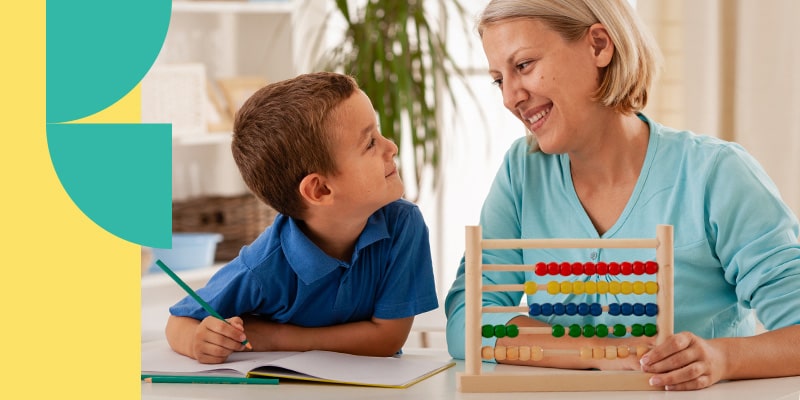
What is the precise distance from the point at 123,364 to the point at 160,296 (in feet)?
7.27

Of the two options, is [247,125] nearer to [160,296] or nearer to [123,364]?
[123,364]

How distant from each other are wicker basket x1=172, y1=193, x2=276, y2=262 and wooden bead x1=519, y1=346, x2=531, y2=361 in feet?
8.34

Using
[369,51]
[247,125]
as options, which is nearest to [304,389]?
[247,125]

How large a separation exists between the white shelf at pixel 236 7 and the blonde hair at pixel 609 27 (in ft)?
7.78

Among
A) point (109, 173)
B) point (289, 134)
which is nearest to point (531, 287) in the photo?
point (289, 134)

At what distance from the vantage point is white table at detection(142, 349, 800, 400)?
1.35 meters

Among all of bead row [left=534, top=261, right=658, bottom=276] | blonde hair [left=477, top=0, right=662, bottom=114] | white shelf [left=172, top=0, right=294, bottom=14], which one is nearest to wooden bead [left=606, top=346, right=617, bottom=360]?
bead row [left=534, top=261, right=658, bottom=276]

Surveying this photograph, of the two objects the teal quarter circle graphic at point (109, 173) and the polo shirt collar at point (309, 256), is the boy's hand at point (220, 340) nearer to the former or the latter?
the polo shirt collar at point (309, 256)

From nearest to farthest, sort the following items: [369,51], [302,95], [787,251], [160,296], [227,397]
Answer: [227,397]
[787,251]
[302,95]
[369,51]
[160,296]

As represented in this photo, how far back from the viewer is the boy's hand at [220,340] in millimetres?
1574

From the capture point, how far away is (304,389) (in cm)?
142

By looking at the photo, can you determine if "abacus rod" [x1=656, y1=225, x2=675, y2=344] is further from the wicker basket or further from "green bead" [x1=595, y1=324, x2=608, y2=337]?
the wicker basket

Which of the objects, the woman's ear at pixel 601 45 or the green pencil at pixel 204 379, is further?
the woman's ear at pixel 601 45

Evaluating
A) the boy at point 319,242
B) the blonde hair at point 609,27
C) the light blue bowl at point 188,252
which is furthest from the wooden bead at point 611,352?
the light blue bowl at point 188,252
